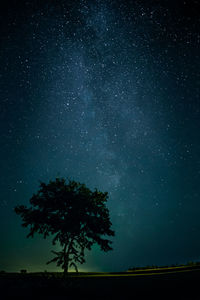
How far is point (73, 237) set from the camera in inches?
864

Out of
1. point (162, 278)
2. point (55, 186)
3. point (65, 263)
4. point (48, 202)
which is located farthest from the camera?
point (55, 186)

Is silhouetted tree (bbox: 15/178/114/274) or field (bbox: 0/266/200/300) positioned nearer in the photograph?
field (bbox: 0/266/200/300)

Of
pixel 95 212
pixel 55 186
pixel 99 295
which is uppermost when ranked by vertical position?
pixel 55 186

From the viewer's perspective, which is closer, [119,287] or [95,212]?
[119,287]

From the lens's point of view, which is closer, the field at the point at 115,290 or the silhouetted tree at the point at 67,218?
the field at the point at 115,290

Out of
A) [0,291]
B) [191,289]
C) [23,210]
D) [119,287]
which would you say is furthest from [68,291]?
[23,210]

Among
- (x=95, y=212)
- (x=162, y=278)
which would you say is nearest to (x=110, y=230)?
(x=95, y=212)

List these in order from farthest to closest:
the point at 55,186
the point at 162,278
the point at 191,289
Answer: the point at 55,186 → the point at 162,278 → the point at 191,289

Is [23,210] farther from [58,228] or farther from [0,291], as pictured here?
[0,291]

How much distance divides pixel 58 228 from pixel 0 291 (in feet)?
39.6

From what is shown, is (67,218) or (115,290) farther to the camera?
(67,218)

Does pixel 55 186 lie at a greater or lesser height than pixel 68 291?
greater

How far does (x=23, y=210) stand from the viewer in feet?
71.0

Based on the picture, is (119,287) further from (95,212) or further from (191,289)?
(95,212)
